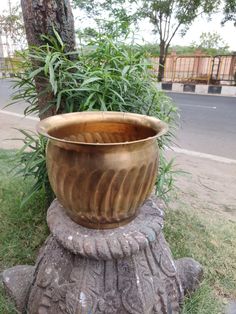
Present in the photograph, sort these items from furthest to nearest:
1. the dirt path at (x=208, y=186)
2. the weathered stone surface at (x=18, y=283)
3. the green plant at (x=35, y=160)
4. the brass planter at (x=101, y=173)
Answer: the dirt path at (x=208, y=186) → the green plant at (x=35, y=160) → the weathered stone surface at (x=18, y=283) → the brass planter at (x=101, y=173)

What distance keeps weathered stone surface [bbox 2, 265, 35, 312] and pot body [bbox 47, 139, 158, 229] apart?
1.90 feet

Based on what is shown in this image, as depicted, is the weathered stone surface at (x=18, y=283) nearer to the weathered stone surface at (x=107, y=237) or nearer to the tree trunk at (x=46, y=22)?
the weathered stone surface at (x=107, y=237)

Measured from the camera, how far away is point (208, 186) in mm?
2771

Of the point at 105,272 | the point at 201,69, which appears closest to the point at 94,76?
the point at 105,272

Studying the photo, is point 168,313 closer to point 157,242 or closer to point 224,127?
point 157,242

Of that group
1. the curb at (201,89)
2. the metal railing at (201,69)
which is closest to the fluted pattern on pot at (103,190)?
the curb at (201,89)

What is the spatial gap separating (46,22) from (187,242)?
1.53 meters

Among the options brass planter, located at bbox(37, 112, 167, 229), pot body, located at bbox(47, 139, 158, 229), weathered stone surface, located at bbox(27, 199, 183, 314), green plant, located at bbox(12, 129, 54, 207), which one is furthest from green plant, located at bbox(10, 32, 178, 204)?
weathered stone surface, located at bbox(27, 199, 183, 314)

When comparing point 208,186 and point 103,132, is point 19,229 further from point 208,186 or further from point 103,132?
point 208,186

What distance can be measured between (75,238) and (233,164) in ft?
9.03

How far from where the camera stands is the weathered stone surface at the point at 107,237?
1.04 metres

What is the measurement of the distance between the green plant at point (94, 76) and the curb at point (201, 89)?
9.23 metres

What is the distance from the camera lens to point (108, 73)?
4.69 feet

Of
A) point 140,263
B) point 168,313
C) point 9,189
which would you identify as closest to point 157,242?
point 140,263
